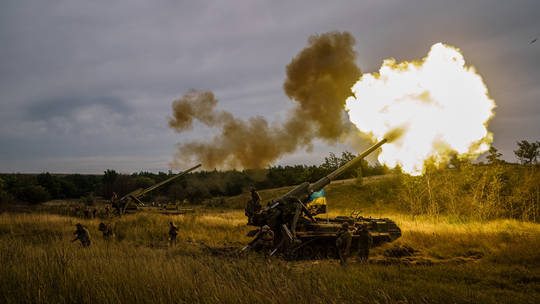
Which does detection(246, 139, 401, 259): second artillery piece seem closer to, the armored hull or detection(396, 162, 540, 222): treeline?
the armored hull

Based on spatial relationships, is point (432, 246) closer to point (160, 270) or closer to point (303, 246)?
point (303, 246)

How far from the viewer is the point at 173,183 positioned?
4591 cm

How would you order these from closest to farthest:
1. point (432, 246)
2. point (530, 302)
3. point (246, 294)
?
point (246, 294) → point (530, 302) → point (432, 246)

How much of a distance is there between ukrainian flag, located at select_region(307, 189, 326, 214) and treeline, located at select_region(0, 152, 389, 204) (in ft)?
85.6

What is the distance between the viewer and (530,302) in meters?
5.75

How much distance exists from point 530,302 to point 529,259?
417 centimetres

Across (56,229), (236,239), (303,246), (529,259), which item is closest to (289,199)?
(303,246)

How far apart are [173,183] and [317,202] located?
37.4 metres

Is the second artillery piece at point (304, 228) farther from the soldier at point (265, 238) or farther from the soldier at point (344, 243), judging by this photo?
the soldier at point (344, 243)

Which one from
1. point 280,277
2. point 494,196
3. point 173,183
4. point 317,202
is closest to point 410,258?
point 317,202

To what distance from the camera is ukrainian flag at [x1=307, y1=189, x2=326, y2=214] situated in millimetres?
11711

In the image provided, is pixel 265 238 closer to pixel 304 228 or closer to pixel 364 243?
pixel 304 228

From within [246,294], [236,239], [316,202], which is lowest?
[236,239]

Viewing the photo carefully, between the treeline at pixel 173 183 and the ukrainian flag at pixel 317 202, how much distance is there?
26104 mm
